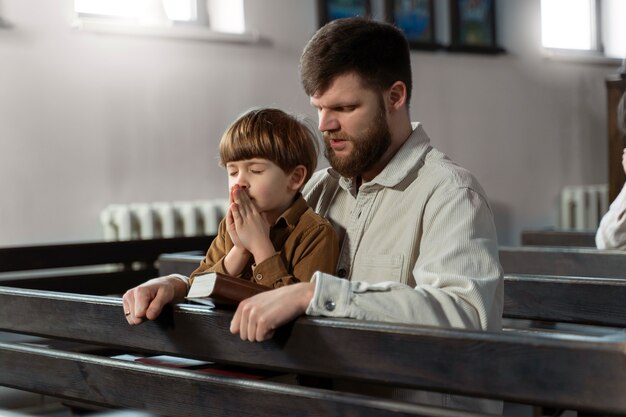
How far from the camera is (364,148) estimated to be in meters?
2.20

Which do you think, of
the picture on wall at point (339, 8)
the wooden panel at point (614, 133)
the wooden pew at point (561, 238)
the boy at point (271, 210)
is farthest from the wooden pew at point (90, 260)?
the wooden panel at point (614, 133)

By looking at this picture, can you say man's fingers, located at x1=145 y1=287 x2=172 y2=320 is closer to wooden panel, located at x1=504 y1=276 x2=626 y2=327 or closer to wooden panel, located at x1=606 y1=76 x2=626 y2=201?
wooden panel, located at x1=504 y1=276 x2=626 y2=327

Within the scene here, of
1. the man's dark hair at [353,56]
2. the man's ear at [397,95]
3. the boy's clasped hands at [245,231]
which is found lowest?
the boy's clasped hands at [245,231]

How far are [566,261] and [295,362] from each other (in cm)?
196

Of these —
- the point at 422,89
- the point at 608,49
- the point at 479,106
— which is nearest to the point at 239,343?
the point at 422,89

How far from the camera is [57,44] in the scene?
17.6 ft

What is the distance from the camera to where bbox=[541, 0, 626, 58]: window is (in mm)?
8703

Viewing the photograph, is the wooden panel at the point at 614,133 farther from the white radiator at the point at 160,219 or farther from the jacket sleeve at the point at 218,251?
the jacket sleeve at the point at 218,251

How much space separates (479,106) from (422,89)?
0.62 m

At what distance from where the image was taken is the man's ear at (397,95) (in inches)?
87.7

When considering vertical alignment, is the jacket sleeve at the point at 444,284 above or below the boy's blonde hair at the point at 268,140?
below

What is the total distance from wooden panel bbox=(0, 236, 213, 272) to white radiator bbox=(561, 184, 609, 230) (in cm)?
408

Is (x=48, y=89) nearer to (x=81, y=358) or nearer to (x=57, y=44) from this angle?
(x=57, y=44)

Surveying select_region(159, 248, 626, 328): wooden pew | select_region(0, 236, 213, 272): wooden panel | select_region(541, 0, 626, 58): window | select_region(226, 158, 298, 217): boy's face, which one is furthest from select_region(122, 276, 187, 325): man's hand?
select_region(541, 0, 626, 58): window
